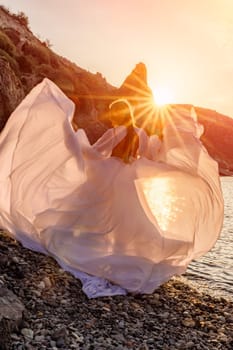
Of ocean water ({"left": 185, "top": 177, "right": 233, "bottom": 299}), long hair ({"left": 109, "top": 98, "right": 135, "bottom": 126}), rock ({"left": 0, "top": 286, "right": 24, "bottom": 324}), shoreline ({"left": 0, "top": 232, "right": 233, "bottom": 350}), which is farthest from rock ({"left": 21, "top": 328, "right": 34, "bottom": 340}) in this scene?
ocean water ({"left": 185, "top": 177, "right": 233, "bottom": 299})

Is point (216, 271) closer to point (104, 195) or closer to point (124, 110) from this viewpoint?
point (104, 195)

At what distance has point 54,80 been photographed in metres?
34.1

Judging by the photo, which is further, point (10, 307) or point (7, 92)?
point (7, 92)

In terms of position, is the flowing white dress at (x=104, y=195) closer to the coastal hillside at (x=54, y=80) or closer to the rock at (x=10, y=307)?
the coastal hillside at (x=54, y=80)

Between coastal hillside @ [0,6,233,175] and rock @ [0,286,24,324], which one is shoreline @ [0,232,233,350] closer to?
rock @ [0,286,24,324]

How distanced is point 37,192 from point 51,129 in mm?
952

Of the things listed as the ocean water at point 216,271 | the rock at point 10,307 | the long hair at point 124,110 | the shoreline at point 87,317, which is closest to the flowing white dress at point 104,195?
the long hair at point 124,110

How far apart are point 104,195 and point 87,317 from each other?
2.01 meters

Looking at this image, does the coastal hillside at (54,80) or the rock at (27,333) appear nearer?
the rock at (27,333)

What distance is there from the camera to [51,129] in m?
6.70

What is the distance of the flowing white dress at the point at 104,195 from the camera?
6.46 m

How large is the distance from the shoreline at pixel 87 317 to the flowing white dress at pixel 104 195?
14.9 inches

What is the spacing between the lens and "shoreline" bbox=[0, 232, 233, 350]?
14.7 ft

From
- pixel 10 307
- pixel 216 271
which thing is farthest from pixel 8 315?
pixel 216 271
